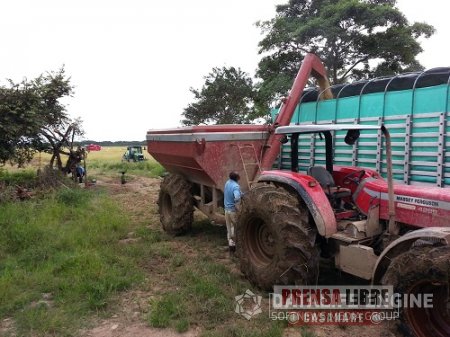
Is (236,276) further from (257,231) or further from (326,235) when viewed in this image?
(326,235)

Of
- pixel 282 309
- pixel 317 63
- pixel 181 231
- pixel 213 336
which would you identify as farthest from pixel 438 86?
pixel 181 231

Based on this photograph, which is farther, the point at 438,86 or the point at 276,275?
the point at 438,86

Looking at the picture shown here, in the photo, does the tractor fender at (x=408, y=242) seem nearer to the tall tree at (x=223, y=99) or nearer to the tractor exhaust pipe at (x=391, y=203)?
the tractor exhaust pipe at (x=391, y=203)

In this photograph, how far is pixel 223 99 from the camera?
22094mm

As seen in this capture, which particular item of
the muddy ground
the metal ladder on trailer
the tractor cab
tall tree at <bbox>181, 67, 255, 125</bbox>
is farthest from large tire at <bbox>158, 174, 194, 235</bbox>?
tall tree at <bbox>181, 67, 255, 125</bbox>

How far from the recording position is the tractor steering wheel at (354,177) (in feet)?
15.6

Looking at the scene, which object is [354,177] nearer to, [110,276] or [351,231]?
[351,231]

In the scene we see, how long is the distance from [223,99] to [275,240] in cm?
1844

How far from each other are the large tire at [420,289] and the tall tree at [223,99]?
59.6ft

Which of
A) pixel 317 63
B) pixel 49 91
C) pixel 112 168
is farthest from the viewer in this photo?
pixel 112 168

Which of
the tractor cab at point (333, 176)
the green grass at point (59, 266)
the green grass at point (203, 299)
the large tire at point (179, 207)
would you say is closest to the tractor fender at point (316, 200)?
the tractor cab at point (333, 176)

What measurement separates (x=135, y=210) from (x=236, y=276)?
19.2 ft

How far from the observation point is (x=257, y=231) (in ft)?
→ 15.9

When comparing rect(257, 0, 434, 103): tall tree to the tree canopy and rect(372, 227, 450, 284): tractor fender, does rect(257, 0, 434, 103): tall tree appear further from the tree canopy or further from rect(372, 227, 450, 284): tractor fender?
rect(372, 227, 450, 284): tractor fender
